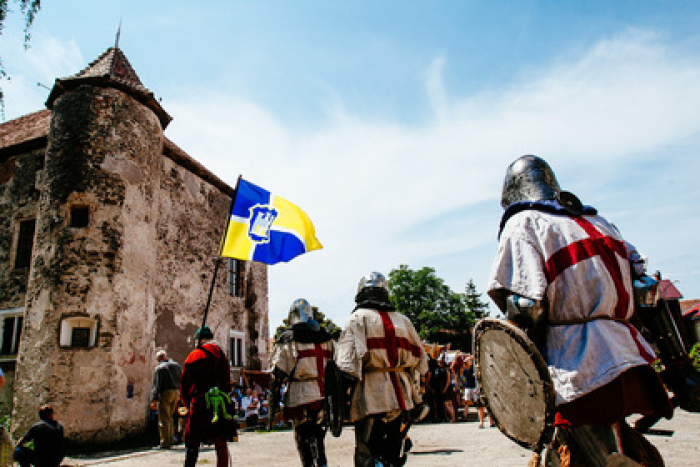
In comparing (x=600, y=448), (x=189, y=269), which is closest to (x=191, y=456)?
(x=600, y=448)

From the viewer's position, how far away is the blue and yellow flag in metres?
9.25

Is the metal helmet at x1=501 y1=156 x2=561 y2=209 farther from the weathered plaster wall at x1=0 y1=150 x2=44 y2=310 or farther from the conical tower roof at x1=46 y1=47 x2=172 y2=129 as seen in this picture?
the weathered plaster wall at x1=0 y1=150 x2=44 y2=310

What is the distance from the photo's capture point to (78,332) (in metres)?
11.7

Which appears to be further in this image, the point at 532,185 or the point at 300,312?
the point at 300,312

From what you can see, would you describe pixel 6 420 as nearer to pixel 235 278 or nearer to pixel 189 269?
pixel 189 269

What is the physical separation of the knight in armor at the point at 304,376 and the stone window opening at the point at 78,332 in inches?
273

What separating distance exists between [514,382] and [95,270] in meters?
11.8

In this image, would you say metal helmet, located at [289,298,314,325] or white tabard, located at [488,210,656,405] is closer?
white tabard, located at [488,210,656,405]

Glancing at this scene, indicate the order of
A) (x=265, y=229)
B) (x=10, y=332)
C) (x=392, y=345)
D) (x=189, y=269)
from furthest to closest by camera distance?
(x=189, y=269), (x=10, y=332), (x=265, y=229), (x=392, y=345)

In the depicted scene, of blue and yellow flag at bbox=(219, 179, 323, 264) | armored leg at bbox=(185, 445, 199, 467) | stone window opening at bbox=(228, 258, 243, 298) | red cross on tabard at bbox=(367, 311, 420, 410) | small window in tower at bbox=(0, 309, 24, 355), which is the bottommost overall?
armored leg at bbox=(185, 445, 199, 467)

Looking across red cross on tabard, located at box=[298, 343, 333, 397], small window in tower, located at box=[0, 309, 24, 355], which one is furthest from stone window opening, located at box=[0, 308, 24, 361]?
red cross on tabard, located at box=[298, 343, 333, 397]

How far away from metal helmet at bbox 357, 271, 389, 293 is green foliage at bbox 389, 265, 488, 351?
50.9m

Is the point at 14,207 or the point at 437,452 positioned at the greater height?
the point at 14,207

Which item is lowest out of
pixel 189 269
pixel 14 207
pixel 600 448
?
pixel 600 448
